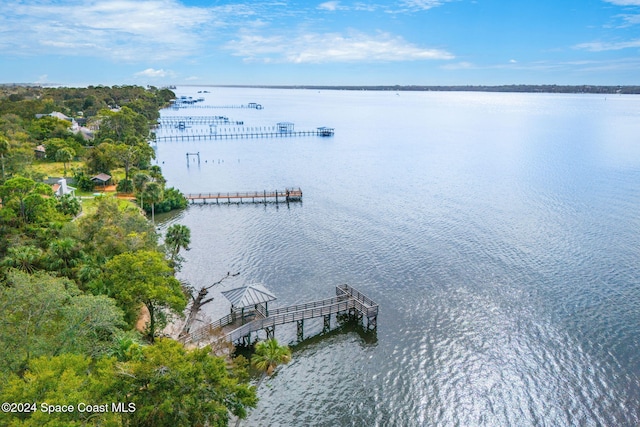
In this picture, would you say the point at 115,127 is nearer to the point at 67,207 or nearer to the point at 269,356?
the point at 67,207

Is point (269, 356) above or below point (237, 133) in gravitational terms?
below

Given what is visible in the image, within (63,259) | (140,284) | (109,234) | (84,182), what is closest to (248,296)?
(140,284)

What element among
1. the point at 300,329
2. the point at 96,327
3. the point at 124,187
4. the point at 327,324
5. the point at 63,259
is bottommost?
the point at 327,324

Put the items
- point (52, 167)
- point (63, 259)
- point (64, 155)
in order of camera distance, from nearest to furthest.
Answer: point (63, 259)
point (64, 155)
point (52, 167)

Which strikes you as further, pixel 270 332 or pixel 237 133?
pixel 237 133

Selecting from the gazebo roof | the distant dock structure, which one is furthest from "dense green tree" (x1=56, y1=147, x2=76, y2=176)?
the distant dock structure

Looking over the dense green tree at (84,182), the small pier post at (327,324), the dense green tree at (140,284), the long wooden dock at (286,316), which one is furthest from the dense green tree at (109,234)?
the dense green tree at (84,182)

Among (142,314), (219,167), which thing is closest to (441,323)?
(142,314)

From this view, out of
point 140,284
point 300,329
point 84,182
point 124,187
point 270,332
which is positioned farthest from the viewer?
point 124,187
